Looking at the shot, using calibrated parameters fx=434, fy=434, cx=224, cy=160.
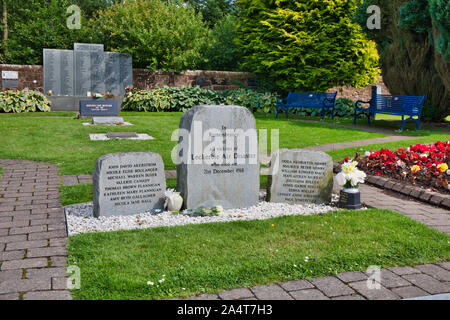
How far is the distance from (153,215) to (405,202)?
130 inches

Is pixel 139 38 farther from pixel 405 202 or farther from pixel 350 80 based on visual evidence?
pixel 405 202

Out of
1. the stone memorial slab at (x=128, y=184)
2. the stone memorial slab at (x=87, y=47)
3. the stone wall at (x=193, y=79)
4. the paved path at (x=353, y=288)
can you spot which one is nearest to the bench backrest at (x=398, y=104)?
the stone wall at (x=193, y=79)

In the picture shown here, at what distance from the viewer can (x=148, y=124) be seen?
42.5ft

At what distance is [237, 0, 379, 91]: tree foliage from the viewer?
62.9 feet

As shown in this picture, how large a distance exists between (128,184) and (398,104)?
1121 cm

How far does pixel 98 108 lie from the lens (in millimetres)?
14273

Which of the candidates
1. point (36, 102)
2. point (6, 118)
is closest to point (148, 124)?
point (6, 118)

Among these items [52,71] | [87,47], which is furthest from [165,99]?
[52,71]

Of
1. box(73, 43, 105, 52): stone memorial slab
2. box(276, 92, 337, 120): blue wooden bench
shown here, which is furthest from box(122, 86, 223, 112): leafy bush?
box(276, 92, 337, 120): blue wooden bench

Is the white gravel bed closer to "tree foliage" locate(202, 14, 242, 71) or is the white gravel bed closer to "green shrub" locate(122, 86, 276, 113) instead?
"green shrub" locate(122, 86, 276, 113)

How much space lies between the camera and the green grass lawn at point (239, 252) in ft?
10.6

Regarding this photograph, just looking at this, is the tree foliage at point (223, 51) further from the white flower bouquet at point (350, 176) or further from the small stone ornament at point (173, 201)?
the small stone ornament at point (173, 201)

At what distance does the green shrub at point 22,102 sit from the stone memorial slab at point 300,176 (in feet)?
42.4

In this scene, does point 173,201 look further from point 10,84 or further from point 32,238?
point 10,84
